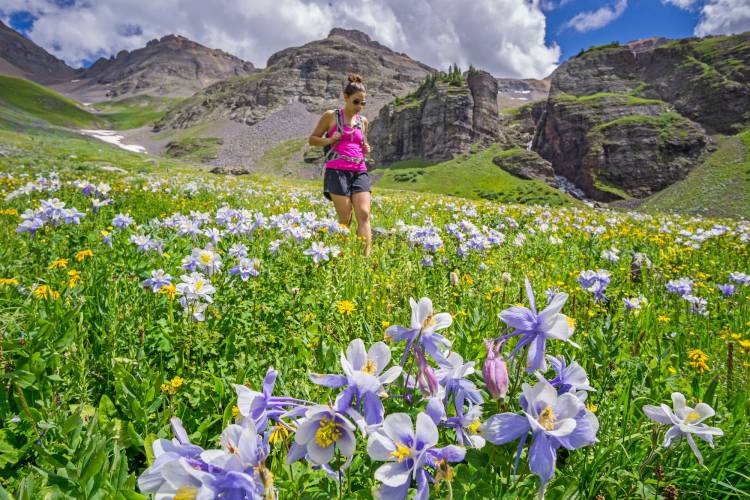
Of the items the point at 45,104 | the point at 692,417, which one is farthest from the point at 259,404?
the point at 45,104

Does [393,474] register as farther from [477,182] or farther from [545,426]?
[477,182]

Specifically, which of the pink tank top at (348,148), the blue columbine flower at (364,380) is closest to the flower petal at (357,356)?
the blue columbine flower at (364,380)

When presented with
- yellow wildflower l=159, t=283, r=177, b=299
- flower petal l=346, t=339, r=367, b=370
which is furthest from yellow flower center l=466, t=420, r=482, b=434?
yellow wildflower l=159, t=283, r=177, b=299

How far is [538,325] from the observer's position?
1097 millimetres

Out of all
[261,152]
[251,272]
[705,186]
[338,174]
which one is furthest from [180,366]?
[261,152]

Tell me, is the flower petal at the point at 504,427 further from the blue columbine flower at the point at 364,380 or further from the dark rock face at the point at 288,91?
the dark rock face at the point at 288,91

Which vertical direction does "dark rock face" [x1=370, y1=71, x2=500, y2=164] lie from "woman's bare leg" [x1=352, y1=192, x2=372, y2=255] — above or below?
above

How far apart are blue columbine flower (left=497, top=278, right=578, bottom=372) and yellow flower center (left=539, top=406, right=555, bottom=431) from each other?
14 centimetres

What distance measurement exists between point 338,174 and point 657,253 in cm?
599

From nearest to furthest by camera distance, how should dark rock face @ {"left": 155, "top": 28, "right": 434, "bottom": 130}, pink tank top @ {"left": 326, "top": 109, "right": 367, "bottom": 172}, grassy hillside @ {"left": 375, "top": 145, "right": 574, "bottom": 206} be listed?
pink tank top @ {"left": 326, "top": 109, "right": 367, "bottom": 172} → grassy hillside @ {"left": 375, "top": 145, "right": 574, "bottom": 206} → dark rock face @ {"left": 155, "top": 28, "right": 434, "bottom": 130}

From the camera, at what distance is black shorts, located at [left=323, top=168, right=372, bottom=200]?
662 centimetres

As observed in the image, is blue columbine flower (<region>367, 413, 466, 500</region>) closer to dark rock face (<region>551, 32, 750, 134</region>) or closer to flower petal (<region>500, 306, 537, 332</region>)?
flower petal (<region>500, 306, 537, 332</region>)

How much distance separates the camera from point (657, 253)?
23.1 feet

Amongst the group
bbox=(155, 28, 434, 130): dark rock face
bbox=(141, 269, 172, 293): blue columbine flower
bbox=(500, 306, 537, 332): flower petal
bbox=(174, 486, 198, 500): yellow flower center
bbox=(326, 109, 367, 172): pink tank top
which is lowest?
bbox=(141, 269, 172, 293): blue columbine flower
